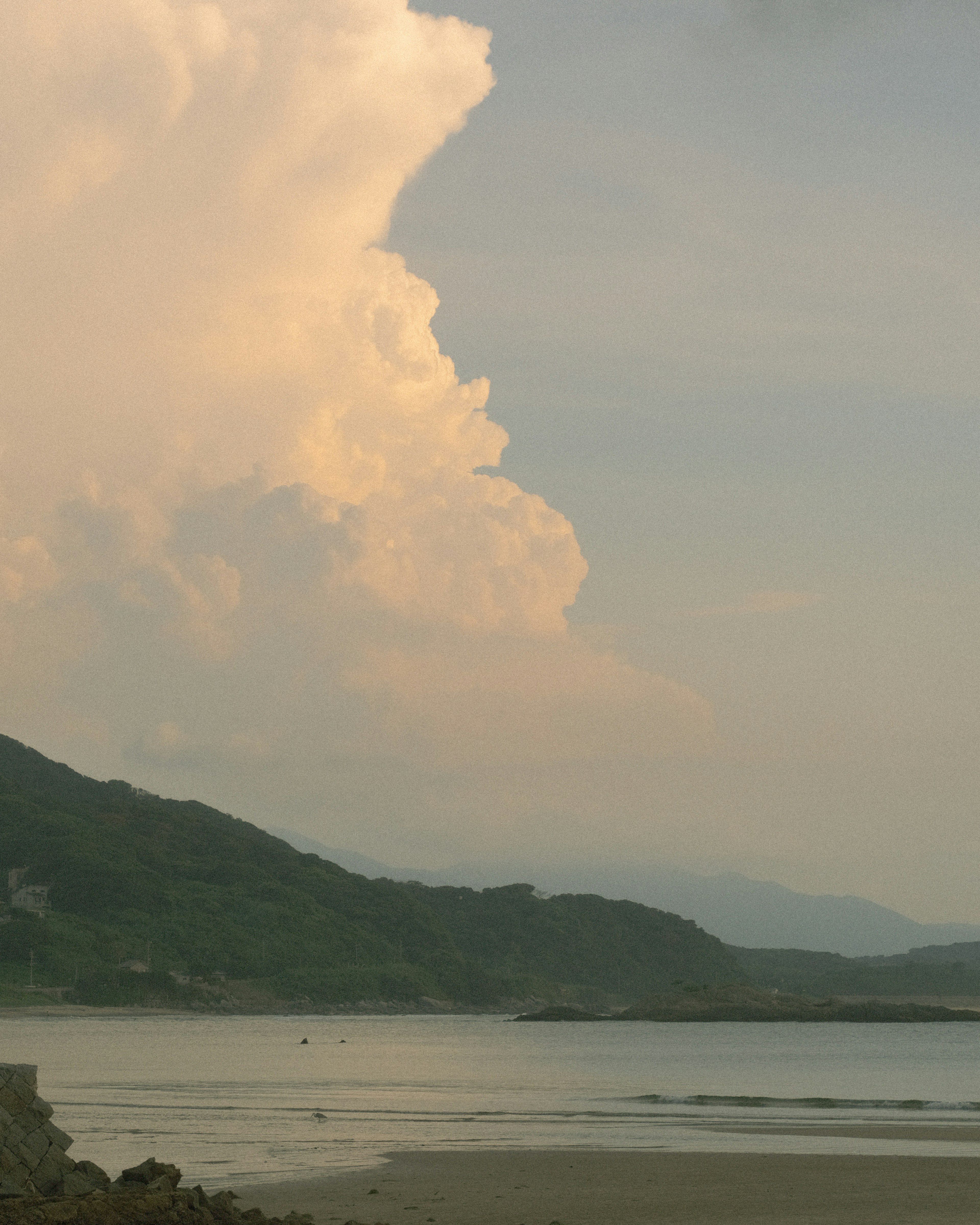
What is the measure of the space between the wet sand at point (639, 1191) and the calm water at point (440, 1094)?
279cm

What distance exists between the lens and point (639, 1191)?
98.2ft

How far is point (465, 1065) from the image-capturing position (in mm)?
99750

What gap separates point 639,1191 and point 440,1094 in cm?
4016

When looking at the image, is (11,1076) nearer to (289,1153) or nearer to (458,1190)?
(458,1190)

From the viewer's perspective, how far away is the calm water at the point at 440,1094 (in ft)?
135

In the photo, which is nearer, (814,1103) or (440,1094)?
(814,1103)

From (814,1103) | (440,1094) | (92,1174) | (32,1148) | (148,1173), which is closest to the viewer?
(148,1173)

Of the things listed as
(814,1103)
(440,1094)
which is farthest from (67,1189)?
(814,1103)

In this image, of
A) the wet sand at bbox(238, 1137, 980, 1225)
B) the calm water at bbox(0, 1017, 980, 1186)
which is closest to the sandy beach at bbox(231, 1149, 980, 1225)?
the wet sand at bbox(238, 1137, 980, 1225)

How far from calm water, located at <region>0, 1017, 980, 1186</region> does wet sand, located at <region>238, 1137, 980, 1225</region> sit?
279cm

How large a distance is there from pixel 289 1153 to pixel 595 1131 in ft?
44.5

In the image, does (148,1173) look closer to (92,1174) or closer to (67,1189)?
(67,1189)

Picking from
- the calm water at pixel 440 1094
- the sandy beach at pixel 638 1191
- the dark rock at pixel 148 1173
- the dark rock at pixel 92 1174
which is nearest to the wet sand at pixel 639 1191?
the sandy beach at pixel 638 1191

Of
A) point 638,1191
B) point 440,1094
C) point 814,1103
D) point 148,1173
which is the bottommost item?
point 440,1094
